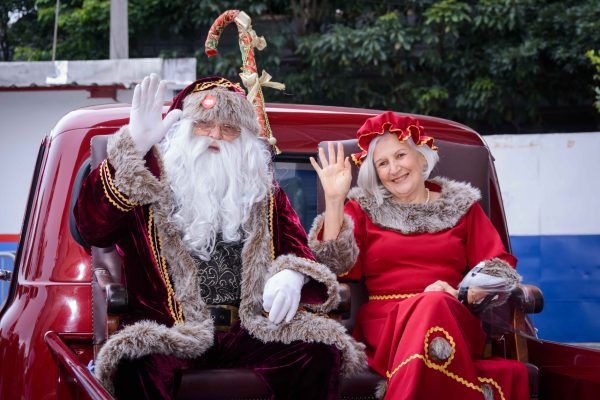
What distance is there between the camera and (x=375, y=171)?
370 centimetres

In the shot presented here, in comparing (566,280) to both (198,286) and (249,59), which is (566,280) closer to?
(249,59)

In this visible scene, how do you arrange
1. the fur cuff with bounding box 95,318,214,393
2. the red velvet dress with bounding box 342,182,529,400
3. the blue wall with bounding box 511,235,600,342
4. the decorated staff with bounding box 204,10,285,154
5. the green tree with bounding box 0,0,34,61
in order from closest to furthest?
the fur cuff with bounding box 95,318,214,393, the red velvet dress with bounding box 342,182,529,400, the decorated staff with bounding box 204,10,285,154, the blue wall with bounding box 511,235,600,342, the green tree with bounding box 0,0,34,61

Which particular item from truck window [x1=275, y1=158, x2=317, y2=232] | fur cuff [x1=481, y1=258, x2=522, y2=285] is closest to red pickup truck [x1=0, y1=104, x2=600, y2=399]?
truck window [x1=275, y1=158, x2=317, y2=232]

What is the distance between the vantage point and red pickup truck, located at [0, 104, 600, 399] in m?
3.10

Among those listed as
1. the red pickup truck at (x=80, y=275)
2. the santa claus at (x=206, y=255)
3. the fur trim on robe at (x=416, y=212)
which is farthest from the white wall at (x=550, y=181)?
the santa claus at (x=206, y=255)

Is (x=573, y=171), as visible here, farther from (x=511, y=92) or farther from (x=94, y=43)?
(x=94, y=43)

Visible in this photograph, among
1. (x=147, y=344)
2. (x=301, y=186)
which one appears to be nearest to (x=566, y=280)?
(x=301, y=186)

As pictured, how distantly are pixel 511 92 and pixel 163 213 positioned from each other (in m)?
8.51

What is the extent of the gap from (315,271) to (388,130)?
0.76 metres

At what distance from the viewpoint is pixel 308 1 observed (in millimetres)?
11898

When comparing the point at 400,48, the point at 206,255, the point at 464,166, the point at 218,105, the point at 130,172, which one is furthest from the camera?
the point at 400,48

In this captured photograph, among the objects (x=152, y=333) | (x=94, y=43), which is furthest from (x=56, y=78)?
(x=152, y=333)

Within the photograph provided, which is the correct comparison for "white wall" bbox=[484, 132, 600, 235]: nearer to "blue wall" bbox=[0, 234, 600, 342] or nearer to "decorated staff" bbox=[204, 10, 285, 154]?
"blue wall" bbox=[0, 234, 600, 342]

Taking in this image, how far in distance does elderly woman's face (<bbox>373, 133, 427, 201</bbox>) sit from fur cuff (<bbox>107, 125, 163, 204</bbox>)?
0.96 metres
